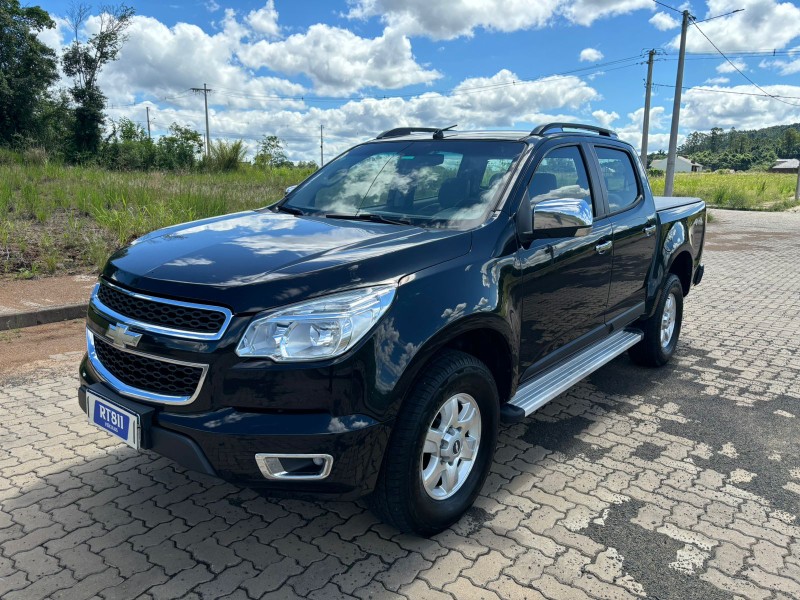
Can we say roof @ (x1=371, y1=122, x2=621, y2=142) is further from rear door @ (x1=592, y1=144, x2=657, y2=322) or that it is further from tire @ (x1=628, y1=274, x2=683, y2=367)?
tire @ (x1=628, y1=274, x2=683, y2=367)

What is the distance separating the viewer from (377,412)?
2.38 metres

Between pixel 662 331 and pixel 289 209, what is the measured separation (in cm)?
349

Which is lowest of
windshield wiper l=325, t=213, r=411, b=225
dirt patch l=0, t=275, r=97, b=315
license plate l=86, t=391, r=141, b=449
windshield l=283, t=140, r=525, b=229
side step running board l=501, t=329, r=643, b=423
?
dirt patch l=0, t=275, r=97, b=315

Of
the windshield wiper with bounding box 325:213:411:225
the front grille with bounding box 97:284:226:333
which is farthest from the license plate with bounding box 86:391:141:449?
the windshield wiper with bounding box 325:213:411:225

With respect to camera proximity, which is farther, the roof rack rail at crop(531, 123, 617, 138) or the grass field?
the grass field

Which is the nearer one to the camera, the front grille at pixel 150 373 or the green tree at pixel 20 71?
the front grille at pixel 150 373

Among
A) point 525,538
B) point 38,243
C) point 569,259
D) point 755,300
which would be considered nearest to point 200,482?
point 525,538

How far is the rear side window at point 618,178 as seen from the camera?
4.41 meters

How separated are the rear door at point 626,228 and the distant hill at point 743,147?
386 ft

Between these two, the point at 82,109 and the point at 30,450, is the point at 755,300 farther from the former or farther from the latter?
the point at 82,109

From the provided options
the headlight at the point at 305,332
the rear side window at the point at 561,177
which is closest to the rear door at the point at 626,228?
the rear side window at the point at 561,177

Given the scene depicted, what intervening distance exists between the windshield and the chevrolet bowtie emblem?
1.41m

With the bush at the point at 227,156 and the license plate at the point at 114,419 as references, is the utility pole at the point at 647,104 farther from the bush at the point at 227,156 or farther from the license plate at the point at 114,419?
the license plate at the point at 114,419

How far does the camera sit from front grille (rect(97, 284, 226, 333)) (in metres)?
2.36
